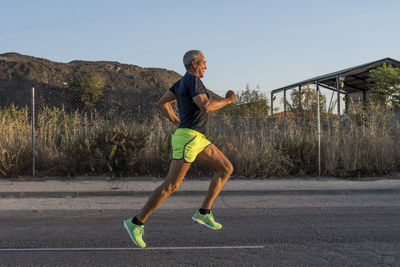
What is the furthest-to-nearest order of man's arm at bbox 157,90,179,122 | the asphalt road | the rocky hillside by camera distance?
the rocky hillside, man's arm at bbox 157,90,179,122, the asphalt road

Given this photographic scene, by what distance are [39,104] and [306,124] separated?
1058 inches

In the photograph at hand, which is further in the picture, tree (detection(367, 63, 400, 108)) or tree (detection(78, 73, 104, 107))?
tree (detection(78, 73, 104, 107))

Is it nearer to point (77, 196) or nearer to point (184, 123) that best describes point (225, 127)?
point (77, 196)

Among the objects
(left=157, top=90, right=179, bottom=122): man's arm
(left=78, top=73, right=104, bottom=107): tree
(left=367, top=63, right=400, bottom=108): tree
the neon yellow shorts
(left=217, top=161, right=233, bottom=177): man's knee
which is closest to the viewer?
the neon yellow shorts

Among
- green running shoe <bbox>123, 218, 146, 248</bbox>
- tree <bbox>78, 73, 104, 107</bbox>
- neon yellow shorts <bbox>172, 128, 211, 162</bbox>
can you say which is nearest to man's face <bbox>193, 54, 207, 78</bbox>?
neon yellow shorts <bbox>172, 128, 211, 162</bbox>

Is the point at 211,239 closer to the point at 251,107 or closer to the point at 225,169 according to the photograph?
the point at 225,169

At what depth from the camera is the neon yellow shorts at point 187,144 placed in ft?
14.7

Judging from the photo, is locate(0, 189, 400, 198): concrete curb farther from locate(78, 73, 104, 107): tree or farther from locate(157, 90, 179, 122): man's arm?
locate(78, 73, 104, 107): tree

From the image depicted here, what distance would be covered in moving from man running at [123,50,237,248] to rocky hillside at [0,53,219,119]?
92.0 ft

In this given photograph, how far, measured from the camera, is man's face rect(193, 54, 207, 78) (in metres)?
4.69

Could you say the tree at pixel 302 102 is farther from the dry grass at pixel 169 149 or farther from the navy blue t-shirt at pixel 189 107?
the navy blue t-shirt at pixel 189 107

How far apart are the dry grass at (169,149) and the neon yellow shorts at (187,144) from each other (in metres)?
5.95


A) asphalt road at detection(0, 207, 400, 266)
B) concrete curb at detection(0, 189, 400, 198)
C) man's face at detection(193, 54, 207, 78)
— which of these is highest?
man's face at detection(193, 54, 207, 78)

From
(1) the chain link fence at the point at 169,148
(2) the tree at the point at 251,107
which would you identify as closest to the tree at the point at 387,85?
(2) the tree at the point at 251,107
